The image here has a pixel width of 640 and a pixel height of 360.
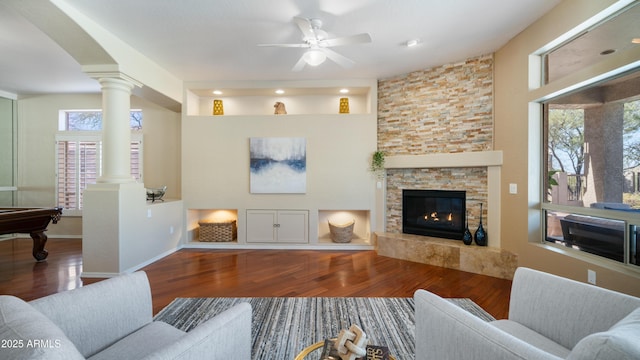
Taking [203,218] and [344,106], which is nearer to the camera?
[344,106]

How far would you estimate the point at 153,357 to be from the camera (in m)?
0.81

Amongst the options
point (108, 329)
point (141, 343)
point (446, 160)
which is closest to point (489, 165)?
point (446, 160)

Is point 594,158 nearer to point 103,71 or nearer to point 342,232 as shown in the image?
point 342,232

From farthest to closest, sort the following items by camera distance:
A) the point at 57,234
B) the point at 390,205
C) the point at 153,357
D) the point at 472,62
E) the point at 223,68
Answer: the point at 57,234 → the point at 390,205 → the point at 223,68 → the point at 472,62 → the point at 153,357

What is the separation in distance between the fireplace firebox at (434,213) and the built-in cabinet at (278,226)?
5.88ft

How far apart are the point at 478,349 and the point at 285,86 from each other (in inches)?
173

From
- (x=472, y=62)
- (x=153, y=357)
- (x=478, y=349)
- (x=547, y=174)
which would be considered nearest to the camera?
(x=153, y=357)

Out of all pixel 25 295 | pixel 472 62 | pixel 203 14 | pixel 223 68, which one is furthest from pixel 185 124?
pixel 472 62

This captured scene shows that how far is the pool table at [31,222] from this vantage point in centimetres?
318

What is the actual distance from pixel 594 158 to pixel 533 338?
2.13m

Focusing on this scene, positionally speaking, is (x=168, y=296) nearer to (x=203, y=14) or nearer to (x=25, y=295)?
(x=25, y=295)

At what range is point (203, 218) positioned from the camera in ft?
15.9

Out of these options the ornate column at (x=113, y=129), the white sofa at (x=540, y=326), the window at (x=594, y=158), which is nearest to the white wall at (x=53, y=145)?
the ornate column at (x=113, y=129)

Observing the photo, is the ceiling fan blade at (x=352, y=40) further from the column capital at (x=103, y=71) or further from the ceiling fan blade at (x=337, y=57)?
the column capital at (x=103, y=71)
